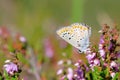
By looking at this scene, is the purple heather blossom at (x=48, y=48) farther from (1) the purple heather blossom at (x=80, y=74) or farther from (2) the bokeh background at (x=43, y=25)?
(1) the purple heather blossom at (x=80, y=74)

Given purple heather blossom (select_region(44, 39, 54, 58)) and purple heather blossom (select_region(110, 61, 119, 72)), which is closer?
purple heather blossom (select_region(110, 61, 119, 72))

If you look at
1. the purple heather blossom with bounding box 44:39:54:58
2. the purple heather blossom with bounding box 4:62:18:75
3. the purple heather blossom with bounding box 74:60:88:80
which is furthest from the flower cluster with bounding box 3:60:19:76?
the purple heather blossom with bounding box 44:39:54:58

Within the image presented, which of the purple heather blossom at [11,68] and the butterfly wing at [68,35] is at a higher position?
the butterfly wing at [68,35]

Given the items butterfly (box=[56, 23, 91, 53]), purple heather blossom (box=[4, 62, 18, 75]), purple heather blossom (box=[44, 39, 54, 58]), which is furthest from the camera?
purple heather blossom (box=[44, 39, 54, 58])

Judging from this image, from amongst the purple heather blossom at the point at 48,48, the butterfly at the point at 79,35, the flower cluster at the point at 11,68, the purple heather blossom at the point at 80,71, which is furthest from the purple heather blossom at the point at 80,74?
the purple heather blossom at the point at 48,48

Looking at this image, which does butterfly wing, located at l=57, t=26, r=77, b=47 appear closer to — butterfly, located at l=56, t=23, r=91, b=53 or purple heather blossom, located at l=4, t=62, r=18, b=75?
butterfly, located at l=56, t=23, r=91, b=53

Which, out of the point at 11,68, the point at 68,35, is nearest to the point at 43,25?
the point at 68,35

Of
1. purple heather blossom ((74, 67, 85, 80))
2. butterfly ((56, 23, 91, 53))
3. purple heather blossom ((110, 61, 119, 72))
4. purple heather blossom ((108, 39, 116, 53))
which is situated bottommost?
purple heather blossom ((110, 61, 119, 72))

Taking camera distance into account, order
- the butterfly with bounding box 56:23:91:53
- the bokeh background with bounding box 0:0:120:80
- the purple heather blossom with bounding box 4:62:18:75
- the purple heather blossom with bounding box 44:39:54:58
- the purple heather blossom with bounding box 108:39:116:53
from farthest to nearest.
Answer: the purple heather blossom with bounding box 44:39:54:58
the bokeh background with bounding box 0:0:120:80
the butterfly with bounding box 56:23:91:53
the purple heather blossom with bounding box 108:39:116:53
the purple heather blossom with bounding box 4:62:18:75

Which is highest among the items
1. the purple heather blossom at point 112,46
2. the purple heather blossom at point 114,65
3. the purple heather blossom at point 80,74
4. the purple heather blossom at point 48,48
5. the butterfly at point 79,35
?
the purple heather blossom at point 48,48
